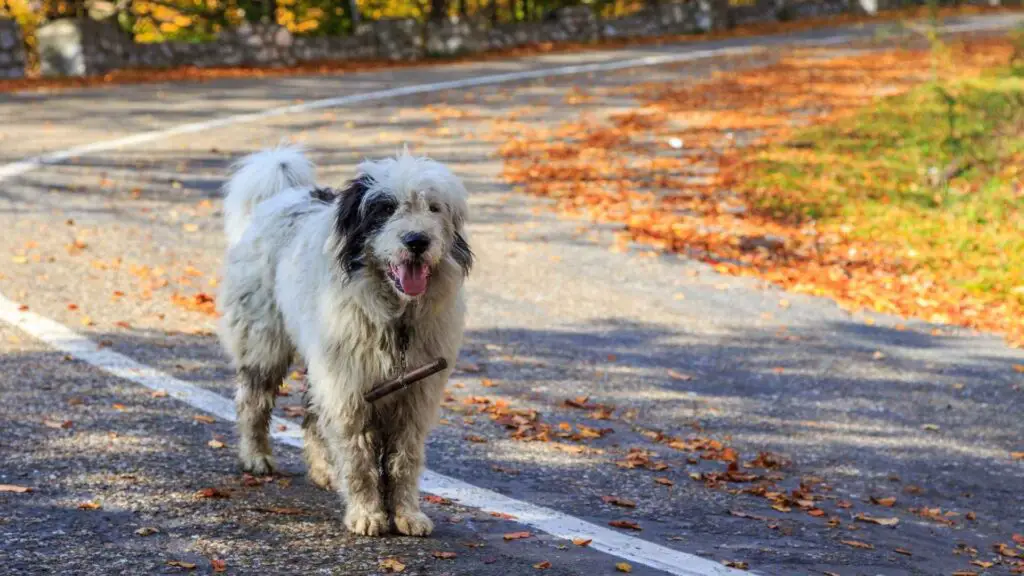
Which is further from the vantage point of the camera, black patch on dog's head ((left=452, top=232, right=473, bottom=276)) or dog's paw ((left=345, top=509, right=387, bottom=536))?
A: dog's paw ((left=345, top=509, right=387, bottom=536))

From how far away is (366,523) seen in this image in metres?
5.53

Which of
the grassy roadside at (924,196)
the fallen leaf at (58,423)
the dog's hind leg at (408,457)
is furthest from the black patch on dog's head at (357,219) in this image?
the grassy roadside at (924,196)

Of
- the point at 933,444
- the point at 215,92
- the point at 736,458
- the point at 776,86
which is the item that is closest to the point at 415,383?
the point at 736,458

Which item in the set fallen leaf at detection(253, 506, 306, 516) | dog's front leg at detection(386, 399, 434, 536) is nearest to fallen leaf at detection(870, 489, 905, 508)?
dog's front leg at detection(386, 399, 434, 536)

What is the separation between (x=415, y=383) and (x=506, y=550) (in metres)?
0.83

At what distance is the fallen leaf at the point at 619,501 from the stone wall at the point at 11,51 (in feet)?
63.4

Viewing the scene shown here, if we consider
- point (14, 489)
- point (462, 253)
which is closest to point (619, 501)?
point (462, 253)

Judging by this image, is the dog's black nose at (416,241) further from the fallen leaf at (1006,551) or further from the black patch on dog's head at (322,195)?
the fallen leaf at (1006,551)

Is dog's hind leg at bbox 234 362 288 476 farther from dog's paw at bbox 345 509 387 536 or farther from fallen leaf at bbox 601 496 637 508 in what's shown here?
fallen leaf at bbox 601 496 637 508

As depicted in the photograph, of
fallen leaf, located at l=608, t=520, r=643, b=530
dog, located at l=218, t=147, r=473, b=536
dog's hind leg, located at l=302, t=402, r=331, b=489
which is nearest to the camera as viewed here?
dog, located at l=218, t=147, r=473, b=536

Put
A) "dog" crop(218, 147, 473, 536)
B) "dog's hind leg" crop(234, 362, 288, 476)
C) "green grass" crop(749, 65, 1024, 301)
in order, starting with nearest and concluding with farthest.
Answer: "dog" crop(218, 147, 473, 536), "dog's hind leg" crop(234, 362, 288, 476), "green grass" crop(749, 65, 1024, 301)

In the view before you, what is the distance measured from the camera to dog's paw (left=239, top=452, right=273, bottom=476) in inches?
251

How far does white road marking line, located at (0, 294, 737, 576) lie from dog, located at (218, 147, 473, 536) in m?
0.63

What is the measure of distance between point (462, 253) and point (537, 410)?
119 inches
